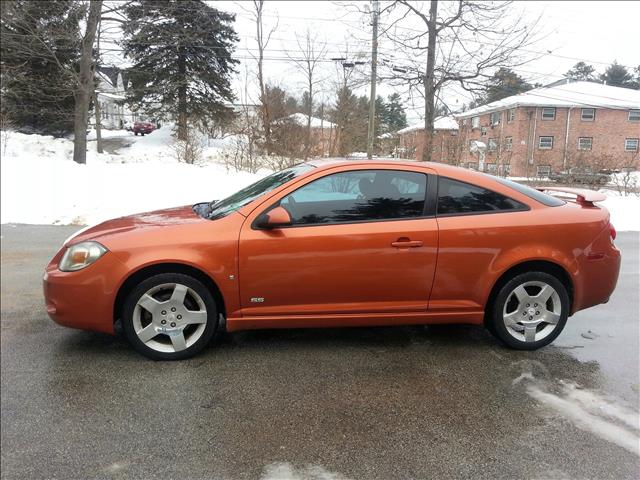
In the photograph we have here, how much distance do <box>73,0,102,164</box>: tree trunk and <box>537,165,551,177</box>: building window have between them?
14620 mm

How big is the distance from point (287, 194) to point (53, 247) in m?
4.78

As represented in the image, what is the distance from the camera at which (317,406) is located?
2.93 meters

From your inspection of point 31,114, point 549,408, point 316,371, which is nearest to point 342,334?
point 316,371

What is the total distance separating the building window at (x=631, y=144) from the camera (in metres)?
6.06

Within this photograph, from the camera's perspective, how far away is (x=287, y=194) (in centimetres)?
356

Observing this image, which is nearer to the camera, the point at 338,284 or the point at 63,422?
the point at 63,422

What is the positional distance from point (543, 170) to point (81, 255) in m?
12.0

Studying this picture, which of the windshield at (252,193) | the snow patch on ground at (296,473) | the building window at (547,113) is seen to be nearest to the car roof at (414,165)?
the windshield at (252,193)

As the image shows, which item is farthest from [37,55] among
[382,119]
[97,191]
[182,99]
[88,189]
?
[182,99]

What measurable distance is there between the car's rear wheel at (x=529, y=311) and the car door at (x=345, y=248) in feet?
2.09

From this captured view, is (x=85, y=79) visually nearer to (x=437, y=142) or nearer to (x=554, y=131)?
(x=437, y=142)

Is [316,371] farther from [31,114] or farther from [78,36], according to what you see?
[31,114]

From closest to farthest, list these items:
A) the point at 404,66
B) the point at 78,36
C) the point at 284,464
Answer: the point at 284,464 → the point at 78,36 → the point at 404,66

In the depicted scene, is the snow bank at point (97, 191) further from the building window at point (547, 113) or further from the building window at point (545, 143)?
the building window at point (547, 113)
